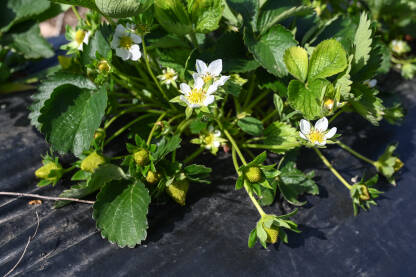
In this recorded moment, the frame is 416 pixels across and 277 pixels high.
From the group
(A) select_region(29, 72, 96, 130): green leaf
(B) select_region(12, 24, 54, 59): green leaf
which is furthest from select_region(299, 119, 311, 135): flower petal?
(B) select_region(12, 24, 54, 59): green leaf

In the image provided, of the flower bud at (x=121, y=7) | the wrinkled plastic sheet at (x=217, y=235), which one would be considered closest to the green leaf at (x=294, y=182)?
the wrinkled plastic sheet at (x=217, y=235)

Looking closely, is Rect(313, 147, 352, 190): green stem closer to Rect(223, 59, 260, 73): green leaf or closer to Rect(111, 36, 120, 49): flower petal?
Rect(223, 59, 260, 73): green leaf

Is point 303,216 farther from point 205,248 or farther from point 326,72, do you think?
point 326,72

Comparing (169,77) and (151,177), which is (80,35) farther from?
(151,177)

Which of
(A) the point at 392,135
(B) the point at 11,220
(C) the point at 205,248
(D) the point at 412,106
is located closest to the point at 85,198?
(B) the point at 11,220

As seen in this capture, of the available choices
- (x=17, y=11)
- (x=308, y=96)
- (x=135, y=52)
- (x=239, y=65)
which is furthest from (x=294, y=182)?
(x=17, y=11)

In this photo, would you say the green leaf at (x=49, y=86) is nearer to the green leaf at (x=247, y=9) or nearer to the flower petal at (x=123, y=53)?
the flower petal at (x=123, y=53)

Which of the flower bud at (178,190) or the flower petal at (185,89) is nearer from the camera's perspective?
the flower petal at (185,89)
